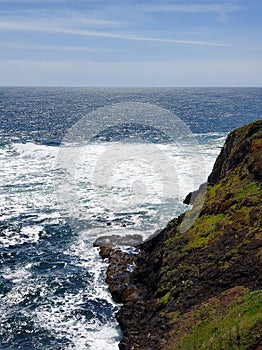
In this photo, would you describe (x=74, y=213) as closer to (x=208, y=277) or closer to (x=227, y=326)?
(x=208, y=277)

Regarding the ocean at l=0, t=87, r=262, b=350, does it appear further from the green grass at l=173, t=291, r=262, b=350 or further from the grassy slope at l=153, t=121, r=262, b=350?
the green grass at l=173, t=291, r=262, b=350

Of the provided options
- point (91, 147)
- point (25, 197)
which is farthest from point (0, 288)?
point (91, 147)

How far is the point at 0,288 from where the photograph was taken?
2275 cm

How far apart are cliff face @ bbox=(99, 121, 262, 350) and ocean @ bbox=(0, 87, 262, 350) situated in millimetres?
1657

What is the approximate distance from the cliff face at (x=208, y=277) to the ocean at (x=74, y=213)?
5.44ft

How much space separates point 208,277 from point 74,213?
64.6 feet

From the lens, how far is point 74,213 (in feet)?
115

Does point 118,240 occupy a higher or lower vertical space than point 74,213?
lower

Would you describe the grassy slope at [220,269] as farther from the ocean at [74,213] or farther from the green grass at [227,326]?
the ocean at [74,213]

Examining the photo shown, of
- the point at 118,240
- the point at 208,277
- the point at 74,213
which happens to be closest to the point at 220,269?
the point at 208,277

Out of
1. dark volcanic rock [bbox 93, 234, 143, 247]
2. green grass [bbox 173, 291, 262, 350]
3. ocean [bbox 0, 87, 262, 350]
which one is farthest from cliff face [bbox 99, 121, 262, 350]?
dark volcanic rock [bbox 93, 234, 143, 247]

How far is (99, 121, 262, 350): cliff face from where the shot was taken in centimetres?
1384

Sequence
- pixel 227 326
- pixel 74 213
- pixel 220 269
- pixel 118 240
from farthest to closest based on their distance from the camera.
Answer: pixel 74 213 → pixel 118 240 → pixel 220 269 → pixel 227 326

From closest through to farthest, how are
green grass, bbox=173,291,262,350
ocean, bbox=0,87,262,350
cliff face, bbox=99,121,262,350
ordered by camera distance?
1. green grass, bbox=173,291,262,350
2. cliff face, bbox=99,121,262,350
3. ocean, bbox=0,87,262,350
